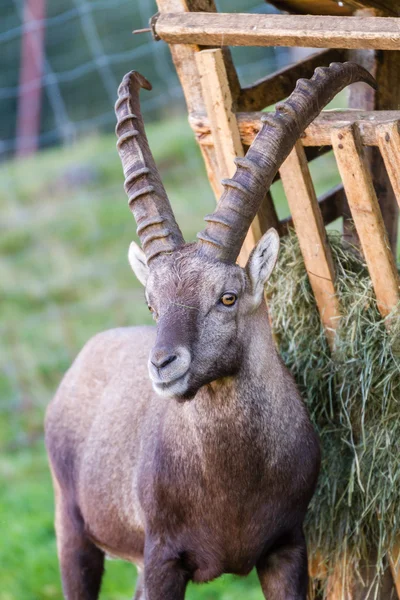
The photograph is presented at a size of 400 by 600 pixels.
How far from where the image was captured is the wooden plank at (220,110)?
523 centimetres

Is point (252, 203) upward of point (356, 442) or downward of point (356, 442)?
upward

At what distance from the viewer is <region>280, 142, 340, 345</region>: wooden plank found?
5203 mm

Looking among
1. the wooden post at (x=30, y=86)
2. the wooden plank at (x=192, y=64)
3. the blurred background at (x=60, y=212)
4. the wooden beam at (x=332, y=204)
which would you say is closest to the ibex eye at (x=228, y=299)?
the wooden plank at (x=192, y=64)

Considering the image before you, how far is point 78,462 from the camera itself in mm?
6023

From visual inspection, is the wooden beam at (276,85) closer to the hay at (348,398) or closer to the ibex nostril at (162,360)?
the hay at (348,398)

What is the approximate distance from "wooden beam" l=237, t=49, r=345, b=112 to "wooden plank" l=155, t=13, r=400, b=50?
48cm

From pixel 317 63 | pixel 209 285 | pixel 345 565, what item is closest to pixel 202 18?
pixel 317 63

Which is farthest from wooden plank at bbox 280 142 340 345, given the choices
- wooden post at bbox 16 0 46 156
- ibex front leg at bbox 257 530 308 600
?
wooden post at bbox 16 0 46 156

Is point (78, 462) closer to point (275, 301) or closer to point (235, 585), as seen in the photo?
point (275, 301)

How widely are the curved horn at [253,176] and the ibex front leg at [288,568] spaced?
147 cm

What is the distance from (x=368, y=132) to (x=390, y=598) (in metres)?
2.67

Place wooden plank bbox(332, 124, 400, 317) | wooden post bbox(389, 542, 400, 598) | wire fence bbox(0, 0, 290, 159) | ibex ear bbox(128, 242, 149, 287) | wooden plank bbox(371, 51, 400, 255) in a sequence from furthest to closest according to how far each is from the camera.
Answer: wire fence bbox(0, 0, 290, 159), wooden plank bbox(371, 51, 400, 255), wooden post bbox(389, 542, 400, 598), ibex ear bbox(128, 242, 149, 287), wooden plank bbox(332, 124, 400, 317)

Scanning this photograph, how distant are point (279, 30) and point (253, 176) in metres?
0.86

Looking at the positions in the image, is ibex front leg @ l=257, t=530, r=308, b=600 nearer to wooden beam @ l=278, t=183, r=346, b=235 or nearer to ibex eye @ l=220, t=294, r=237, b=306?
ibex eye @ l=220, t=294, r=237, b=306
